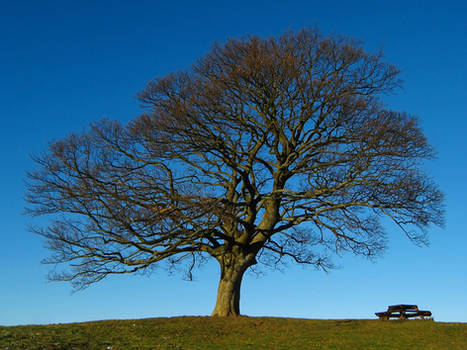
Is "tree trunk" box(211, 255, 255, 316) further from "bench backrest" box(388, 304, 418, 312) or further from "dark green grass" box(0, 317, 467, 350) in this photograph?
"bench backrest" box(388, 304, 418, 312)

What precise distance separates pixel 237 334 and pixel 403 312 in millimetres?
7896

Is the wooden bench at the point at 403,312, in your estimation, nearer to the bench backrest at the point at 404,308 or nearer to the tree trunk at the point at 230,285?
the bench backrest at the point at 404,308

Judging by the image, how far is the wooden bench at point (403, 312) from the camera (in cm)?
2164

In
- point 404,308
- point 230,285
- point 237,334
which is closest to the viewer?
point 237,334

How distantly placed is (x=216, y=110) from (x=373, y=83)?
6.97 meters

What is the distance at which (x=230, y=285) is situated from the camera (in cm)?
2138

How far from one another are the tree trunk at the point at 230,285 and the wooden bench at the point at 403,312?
6.19 m

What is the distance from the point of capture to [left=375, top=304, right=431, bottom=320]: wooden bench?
2164cm

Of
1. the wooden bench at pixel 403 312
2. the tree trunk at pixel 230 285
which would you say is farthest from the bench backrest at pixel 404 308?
the tree trunk at pixel 230 285

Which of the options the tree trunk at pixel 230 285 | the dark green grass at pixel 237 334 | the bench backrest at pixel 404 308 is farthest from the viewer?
the bench backrest at pixel 404 308

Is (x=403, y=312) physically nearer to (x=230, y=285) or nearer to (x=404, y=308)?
(x=404, y=308)

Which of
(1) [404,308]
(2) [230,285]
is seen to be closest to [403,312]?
(1) [404,308]

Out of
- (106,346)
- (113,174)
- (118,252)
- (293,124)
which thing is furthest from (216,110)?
(106,346)

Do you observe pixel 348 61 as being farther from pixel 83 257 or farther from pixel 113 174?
pixel 83 257
